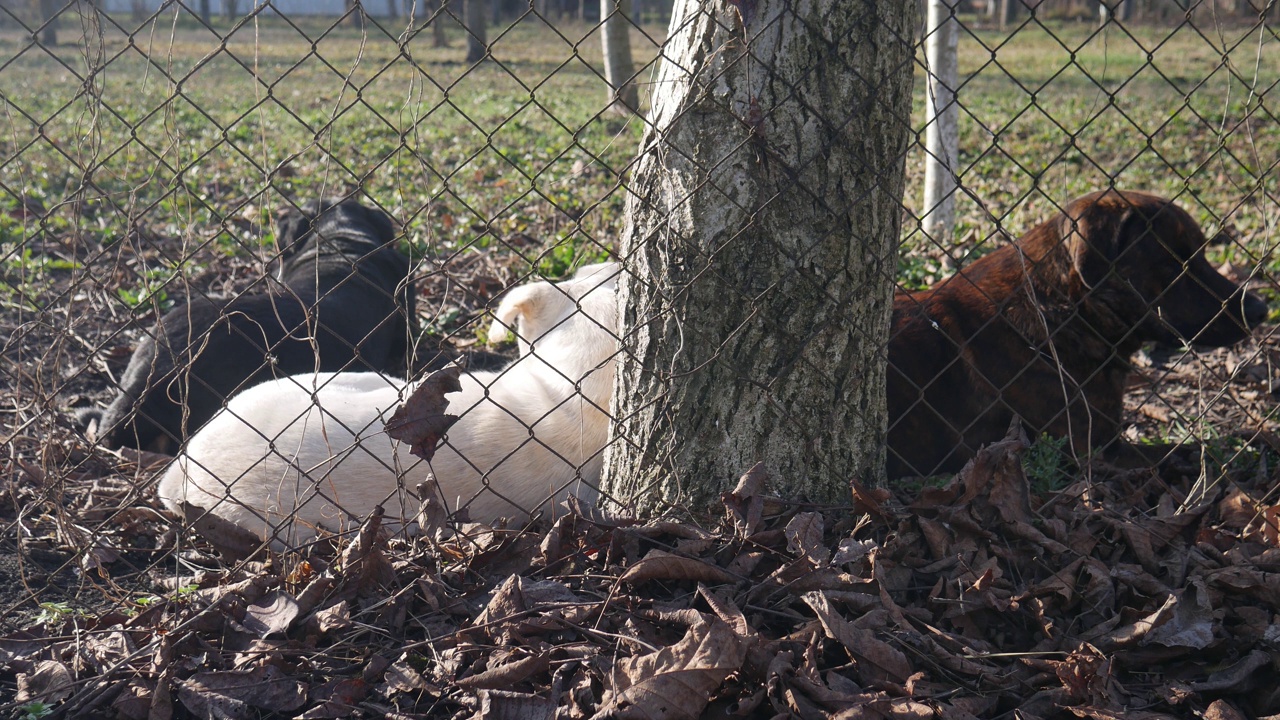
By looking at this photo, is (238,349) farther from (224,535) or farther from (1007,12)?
(1007,12)

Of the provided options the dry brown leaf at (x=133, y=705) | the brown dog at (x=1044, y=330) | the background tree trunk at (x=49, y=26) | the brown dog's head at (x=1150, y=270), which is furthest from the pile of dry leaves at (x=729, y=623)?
the background tree trunk at (x=49, y=26)

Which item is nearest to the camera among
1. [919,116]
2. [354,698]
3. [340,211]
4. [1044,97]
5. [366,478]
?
[354,698]

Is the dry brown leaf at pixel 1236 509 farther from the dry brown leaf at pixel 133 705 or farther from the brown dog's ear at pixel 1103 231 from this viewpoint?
the dry brown leaf at pixel 133 705

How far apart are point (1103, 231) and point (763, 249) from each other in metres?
1.71

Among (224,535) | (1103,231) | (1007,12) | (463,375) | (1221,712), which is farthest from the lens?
(1007,12)

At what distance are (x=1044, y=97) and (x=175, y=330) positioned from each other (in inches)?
520

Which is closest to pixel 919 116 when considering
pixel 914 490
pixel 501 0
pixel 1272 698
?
pixel 914 490

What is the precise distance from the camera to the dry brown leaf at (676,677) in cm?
198

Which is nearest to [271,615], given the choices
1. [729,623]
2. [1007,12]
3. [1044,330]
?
[729,623]

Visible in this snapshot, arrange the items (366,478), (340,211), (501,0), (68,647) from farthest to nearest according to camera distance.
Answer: (501,0) < (340,211) < (366,478) < (68,647)

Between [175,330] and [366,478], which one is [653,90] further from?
[175,330]

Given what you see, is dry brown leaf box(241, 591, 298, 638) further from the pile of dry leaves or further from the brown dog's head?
the brown dog's head

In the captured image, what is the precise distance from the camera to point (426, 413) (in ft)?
7.97

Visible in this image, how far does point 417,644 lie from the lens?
2213mm
